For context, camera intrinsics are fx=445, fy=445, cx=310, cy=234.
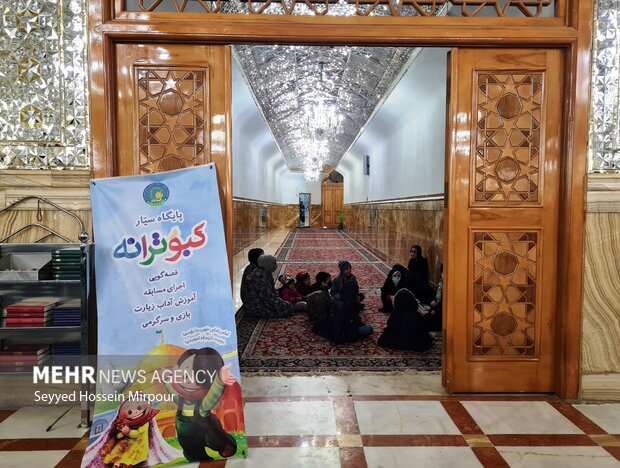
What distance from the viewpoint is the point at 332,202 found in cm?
2245

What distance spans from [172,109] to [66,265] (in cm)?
106

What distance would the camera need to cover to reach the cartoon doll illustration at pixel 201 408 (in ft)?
6.65

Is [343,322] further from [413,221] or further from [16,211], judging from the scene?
[413,221]

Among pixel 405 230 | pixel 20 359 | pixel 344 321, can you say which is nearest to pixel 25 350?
pixel 20 359

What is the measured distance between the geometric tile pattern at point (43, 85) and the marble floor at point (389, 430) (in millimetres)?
1501

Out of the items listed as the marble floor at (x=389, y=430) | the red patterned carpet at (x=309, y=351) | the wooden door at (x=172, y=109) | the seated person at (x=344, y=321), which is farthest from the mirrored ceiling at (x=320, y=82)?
the marble floor at (x=389, y=430)

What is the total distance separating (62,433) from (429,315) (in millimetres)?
3024

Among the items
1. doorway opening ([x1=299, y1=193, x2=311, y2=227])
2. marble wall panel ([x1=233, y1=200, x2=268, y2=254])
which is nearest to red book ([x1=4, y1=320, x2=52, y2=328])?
marble wall panel ([x1=233, y1=200, x2=268, y2=254])

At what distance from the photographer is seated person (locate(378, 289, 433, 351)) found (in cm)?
361

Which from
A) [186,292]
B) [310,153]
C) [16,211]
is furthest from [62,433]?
[310,153]

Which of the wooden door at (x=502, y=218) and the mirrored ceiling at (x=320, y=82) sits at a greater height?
the mirrored ceiling at (x=320, y=82)

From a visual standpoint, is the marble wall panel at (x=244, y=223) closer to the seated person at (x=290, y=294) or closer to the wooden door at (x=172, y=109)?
the seated person at (x=290, y=294)

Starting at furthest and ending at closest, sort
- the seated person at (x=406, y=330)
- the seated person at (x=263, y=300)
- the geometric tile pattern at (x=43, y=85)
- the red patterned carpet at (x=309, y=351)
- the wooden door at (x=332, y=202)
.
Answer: the wooden door at (x=332, y=202)
the seated person at (x=263, y=300)
the seated person at (x=406, y=330)
the red patterned carpet at (x=309, y=351)
the geometric tile pattern at (x=43, y=85)

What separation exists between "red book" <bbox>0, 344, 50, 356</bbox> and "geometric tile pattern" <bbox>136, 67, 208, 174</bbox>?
1.16 meters
